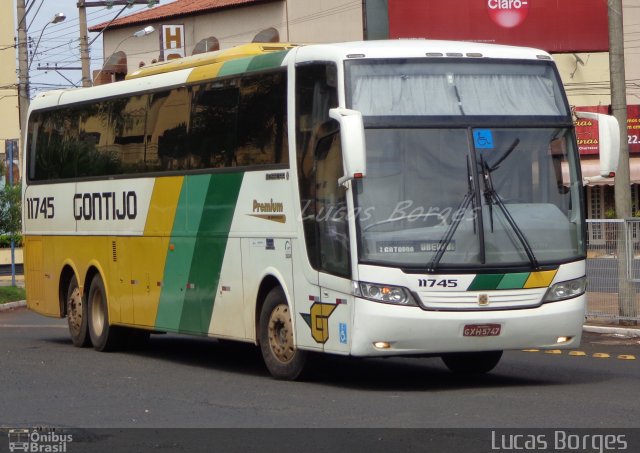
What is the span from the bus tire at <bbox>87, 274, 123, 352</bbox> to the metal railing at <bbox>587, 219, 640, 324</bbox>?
6934 millimetres

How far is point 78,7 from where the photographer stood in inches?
1421

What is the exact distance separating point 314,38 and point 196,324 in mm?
33214

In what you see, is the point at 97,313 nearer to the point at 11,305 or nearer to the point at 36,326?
the point at 36,326

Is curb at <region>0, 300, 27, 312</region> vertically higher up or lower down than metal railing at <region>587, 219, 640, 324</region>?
lower down

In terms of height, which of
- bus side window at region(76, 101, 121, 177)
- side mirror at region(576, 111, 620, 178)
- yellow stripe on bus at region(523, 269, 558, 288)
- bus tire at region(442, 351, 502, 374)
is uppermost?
bus side window at region(76, 101, 121, 177)

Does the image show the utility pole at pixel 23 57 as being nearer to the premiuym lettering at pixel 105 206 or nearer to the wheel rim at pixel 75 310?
the wheel rim at pixel 75 310

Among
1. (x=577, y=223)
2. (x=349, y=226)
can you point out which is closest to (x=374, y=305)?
(x=349, y=226)

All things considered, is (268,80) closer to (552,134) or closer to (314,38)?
(552,134)

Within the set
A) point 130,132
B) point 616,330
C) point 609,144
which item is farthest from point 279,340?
point 616,330

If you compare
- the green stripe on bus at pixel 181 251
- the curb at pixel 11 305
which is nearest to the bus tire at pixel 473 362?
the green stripe on bus at pixel 181 251

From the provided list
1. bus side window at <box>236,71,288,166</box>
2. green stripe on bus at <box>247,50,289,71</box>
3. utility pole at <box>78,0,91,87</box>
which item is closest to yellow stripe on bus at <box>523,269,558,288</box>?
bus side window at <box>236,71,288,166</box>

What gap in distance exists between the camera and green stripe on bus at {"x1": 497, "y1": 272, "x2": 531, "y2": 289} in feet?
40.1

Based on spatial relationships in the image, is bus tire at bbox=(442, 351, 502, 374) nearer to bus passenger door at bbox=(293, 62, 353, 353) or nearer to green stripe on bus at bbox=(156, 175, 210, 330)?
bus passenger door at bbox=(293, 62, 353, 353)

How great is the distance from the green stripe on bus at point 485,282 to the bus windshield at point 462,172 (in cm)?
11
